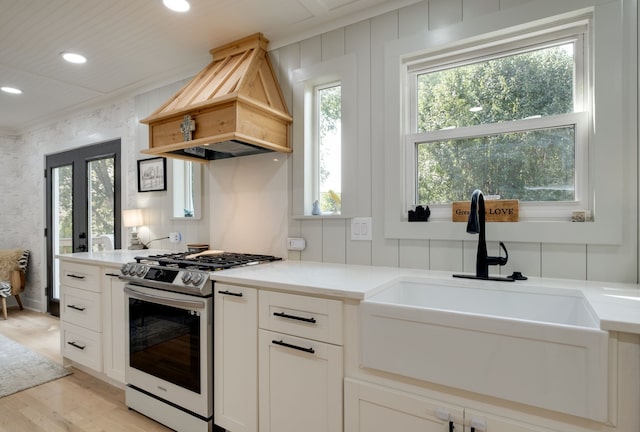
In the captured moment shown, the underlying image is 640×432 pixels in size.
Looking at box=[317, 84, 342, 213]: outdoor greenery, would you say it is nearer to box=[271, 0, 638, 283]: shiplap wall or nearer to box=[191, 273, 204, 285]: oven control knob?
box=[271, 0, 638, 283]: shiplap wall

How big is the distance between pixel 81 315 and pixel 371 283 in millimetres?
2310

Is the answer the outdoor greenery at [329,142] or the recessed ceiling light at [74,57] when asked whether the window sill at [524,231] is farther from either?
the recessed ceiling light at [74,57]

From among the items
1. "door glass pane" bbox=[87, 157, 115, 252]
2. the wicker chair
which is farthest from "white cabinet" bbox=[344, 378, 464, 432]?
the wicker chair

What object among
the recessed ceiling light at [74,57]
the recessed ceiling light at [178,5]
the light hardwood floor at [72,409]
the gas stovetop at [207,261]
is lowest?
the light hardwood floor at [72,409]

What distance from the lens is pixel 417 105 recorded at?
2.03 metres

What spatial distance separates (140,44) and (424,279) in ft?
8.06

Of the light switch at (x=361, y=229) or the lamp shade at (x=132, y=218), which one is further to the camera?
the lamp shade at (x=132, y=218)

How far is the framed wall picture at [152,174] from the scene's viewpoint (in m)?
3.08

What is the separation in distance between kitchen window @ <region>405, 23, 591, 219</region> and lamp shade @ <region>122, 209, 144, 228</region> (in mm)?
2455

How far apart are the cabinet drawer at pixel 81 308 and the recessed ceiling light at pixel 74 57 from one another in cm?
176

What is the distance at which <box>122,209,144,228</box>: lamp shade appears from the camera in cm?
313

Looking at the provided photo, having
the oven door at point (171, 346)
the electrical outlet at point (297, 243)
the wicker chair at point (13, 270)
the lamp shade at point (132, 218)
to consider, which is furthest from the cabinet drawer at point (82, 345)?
the wicker chair at point (13, 270)

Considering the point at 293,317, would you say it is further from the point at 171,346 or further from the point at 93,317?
the point at 93,317

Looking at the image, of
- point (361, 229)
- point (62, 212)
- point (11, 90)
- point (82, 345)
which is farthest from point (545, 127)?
point (62, 212)
